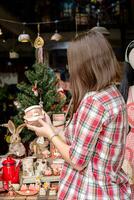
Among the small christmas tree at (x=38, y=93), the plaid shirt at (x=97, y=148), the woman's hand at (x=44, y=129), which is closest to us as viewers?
the plaid shirt at (x=97, y=148)

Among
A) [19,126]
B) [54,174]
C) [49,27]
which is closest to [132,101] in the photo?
[54,174]

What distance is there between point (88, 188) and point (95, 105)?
0.93ft

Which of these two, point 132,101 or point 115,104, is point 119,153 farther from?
point 132,101

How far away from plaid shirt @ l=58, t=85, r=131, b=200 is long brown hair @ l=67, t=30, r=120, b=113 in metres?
0.03

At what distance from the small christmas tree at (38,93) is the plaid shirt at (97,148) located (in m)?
1.43

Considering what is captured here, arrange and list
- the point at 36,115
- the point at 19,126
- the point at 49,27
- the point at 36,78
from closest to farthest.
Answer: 1. the point at 36,115
2. the point at 19,126
3. the point at 36,78
4. the point at 49,27

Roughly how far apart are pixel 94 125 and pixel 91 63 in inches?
7.7

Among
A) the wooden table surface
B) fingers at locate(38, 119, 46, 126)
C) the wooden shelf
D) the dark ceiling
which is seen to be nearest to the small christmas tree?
the wooden shelf

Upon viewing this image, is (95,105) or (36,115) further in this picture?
(36,115)

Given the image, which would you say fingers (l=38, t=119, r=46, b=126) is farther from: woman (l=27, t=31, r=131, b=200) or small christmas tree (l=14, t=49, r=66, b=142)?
small christmas tree (l=14, t=49, r=66, b=142)

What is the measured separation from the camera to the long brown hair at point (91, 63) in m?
1.17

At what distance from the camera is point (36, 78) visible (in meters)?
2.71

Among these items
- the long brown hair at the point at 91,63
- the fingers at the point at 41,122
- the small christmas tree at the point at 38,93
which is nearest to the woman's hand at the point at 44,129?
the fingers at the point at 41,122

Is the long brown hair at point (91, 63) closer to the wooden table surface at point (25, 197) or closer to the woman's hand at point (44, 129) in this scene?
the woman's hand at point (44, 129)
